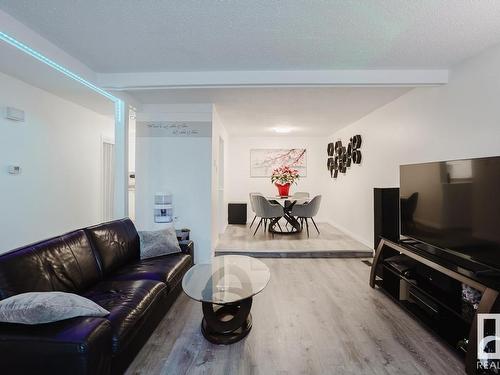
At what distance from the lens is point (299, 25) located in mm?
1960

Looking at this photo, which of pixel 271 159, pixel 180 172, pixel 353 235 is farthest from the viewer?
pixel 271 159

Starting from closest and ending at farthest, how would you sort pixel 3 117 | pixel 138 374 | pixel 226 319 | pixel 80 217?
pixel 138 374 → pixel 226 319 → pixel 3 117 → pixel 80 217

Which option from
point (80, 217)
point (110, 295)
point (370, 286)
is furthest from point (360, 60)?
point (80, 217)

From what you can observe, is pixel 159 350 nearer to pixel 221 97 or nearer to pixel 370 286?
pixel 370 286

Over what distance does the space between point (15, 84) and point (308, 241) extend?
4.71m

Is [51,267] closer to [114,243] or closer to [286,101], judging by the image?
[114,243]

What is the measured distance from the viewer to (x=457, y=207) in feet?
6.95

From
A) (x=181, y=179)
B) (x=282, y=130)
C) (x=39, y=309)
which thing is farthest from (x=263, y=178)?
(x=39, y=309)

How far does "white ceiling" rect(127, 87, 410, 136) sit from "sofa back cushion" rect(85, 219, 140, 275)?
1.74m

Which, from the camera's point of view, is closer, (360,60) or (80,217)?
(360,60)

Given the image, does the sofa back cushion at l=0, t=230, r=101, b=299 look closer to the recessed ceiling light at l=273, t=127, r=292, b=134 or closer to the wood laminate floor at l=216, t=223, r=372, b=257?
the wood laminate floor at l=216, t=223, r=372, b=257

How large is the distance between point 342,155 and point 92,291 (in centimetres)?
500

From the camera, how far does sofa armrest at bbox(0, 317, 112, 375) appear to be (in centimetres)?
123

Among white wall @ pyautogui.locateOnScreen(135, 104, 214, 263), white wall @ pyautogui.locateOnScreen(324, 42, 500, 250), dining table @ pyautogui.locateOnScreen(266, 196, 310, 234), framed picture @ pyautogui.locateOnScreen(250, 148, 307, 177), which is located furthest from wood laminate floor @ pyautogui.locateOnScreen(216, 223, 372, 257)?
framed picture @ pyautogui.locateOnScreen(250, 148, 307, 177)
